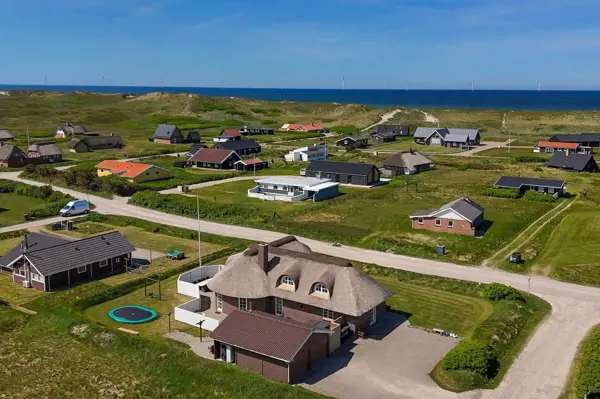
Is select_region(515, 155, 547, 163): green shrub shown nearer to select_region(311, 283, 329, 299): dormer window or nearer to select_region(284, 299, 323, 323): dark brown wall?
select_region(311, 283, 329, 299): dormer window

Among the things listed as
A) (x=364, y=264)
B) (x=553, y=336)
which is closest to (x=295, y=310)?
(x=364, y=264)

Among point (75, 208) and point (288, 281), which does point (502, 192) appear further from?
point (75, 208)

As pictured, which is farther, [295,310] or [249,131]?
[249,131]

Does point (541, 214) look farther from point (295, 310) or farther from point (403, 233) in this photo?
point (295, 310)

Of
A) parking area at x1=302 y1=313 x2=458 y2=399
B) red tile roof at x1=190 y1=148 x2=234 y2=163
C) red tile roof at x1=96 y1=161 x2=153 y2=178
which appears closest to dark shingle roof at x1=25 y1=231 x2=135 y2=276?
parking area at x1=302 y1=313 x2=458 y2=399

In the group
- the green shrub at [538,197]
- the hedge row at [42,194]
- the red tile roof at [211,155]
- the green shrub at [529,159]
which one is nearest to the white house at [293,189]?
the red tile roof at [211,155]

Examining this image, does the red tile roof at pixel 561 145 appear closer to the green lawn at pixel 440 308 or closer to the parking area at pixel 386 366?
the green lawn at pixel 440 308
